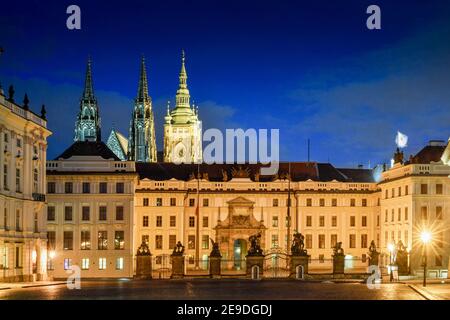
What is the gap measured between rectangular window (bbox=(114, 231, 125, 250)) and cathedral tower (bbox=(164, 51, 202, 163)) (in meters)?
78.9

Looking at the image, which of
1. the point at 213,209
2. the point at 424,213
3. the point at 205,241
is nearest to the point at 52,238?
the point at 205,241

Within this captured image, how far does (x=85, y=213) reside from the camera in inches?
3583

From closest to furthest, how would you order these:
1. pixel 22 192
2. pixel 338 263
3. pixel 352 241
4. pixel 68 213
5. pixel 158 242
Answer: pixel 22 192 < pixel 338 263 < pixel 68 213 < pixel 158 242 < pixel 352 241

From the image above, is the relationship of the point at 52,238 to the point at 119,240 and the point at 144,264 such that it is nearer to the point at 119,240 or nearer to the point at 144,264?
the point at 119,240

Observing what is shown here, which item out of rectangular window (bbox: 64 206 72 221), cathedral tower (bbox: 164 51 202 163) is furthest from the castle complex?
cathedral tower (bbox: 164 51 202 163)

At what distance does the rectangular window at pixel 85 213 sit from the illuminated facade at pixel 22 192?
751 inches

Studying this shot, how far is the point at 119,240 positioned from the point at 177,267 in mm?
19706

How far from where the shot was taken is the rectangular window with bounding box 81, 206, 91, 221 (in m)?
90.9

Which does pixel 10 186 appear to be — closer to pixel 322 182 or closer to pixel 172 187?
pixel 172 187

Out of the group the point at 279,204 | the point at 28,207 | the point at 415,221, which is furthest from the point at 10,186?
the point at 279,204

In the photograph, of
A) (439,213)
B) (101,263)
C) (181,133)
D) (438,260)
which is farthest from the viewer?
(181,133)

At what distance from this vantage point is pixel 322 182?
10481 cm
